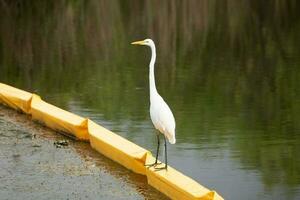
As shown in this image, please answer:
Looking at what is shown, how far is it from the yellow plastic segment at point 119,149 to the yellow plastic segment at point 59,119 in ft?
0.56

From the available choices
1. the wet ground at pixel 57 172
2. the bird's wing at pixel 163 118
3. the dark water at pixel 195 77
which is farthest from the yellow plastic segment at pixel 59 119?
the bird's wing at pixel 163 118

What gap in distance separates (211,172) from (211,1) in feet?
97.3

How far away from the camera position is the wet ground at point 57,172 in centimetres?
939

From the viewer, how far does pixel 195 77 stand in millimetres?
18219

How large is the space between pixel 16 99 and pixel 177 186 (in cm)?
578

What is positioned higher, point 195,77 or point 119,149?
point 119,149

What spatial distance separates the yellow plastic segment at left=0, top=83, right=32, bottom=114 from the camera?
13618mm

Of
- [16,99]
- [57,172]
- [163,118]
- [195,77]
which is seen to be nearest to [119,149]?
[57,172]

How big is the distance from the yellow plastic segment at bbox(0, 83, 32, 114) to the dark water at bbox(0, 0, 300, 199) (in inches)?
46.0

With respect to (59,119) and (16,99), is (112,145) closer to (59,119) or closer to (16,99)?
(59,119)

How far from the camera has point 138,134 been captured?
12664 mm

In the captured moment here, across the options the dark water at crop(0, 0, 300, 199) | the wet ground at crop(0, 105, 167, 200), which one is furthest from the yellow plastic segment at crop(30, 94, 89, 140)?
the dark water at crop(0, 0, 300, 199)

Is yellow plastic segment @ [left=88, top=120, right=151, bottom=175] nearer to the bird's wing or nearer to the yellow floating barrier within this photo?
the yellow floating barrier

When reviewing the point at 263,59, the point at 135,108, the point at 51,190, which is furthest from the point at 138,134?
the point at 263,59
